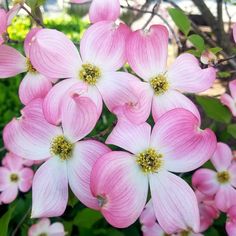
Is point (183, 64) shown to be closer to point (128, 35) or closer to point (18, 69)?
point (128, 35)

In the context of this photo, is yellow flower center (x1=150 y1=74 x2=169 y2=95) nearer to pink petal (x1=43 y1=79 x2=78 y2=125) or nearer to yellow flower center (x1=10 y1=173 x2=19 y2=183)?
pink petal (x1=43 y1=79 x2=78 y2=125)

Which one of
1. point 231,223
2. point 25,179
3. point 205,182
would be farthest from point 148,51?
point 25,179

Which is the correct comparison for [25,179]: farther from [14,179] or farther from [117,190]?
[117,190]

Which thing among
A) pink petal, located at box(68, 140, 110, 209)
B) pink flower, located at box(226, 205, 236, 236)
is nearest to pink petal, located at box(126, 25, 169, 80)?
pink petal, located at box(68, 140, 110, 209)

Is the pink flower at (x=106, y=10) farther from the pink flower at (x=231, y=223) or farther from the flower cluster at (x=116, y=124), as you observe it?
the pink flower at (x=231, y=223)

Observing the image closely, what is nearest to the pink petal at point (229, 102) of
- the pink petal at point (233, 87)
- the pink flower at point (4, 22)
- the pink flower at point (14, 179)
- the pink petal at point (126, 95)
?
the pink petal at point (233, 87)
